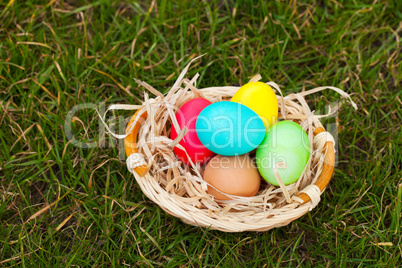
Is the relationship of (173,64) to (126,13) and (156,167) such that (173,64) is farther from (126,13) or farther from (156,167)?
(156,167)

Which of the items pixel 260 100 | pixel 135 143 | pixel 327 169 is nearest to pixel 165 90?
pixel 135 143

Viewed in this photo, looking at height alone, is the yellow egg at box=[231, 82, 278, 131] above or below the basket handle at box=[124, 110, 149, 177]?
above

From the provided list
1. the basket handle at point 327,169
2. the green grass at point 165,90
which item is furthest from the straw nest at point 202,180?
the green grass at point 165,90

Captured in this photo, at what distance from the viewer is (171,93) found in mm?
1591

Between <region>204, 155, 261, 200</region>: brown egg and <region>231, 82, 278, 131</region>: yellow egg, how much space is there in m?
0.18

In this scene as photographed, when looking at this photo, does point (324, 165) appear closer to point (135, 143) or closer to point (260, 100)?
point (260, 100)

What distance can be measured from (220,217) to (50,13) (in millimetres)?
1586

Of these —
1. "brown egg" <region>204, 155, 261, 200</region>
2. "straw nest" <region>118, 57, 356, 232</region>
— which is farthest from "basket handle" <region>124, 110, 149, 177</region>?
"brown egg" <region>204, 155, 261, 200</region>

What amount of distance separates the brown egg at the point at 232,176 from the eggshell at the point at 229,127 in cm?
6

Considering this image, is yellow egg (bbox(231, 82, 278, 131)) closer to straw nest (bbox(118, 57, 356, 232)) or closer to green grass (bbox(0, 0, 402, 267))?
straw nest (bbox(118, 57, 356, 232))

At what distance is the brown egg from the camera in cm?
143

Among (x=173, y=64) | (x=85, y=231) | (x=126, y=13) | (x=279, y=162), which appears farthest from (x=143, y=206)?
(x=126, y=13)

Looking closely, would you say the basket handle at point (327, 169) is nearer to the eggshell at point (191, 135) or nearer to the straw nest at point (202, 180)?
the straw nest at point (202, 180)

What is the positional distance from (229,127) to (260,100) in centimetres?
20
